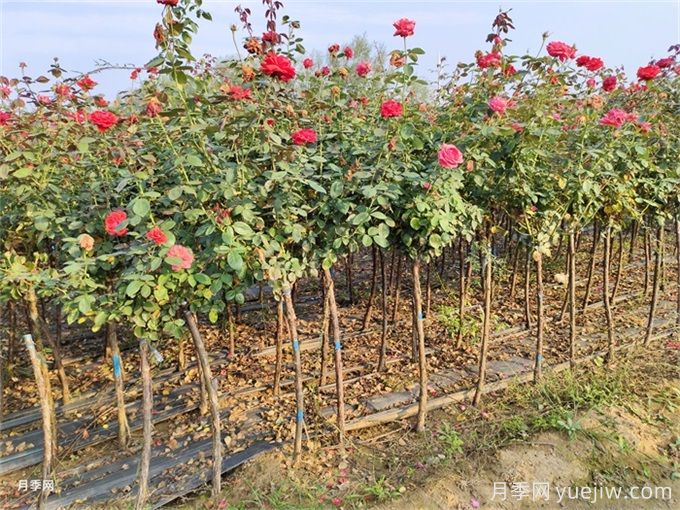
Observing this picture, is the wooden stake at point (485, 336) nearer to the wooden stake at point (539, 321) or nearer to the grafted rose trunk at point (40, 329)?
the wooden stake at point (539, 321)

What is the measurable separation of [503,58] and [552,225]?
100cm

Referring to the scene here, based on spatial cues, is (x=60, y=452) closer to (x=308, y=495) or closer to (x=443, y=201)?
(x=308, y=495)

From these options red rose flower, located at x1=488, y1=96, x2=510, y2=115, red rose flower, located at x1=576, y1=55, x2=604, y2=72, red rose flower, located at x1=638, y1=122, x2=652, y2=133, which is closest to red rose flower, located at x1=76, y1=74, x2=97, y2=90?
red rose flower, located at x1=488, y1=96, x2=510, y2=115

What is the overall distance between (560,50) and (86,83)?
7.25ft

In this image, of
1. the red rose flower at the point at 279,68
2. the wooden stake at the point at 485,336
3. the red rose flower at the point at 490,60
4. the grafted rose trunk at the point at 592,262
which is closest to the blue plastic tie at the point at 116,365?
the red rose flower at the point at 279,68

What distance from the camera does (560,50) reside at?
7.29 feet

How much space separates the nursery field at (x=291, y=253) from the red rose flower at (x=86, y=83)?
0.01 meters

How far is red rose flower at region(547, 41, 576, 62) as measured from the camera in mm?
2221

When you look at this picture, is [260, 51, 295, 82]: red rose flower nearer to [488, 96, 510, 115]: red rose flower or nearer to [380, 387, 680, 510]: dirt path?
[488, 96, 510, 115]: red rose flower

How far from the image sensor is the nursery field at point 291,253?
1.87m

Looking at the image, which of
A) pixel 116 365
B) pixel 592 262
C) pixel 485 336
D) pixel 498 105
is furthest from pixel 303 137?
pixel 592 262

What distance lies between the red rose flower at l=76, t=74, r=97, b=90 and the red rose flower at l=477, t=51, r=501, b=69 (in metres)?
1.85

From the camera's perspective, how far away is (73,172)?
2.31m

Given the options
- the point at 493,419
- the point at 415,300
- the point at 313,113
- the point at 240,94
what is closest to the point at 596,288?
the point at 493,419
